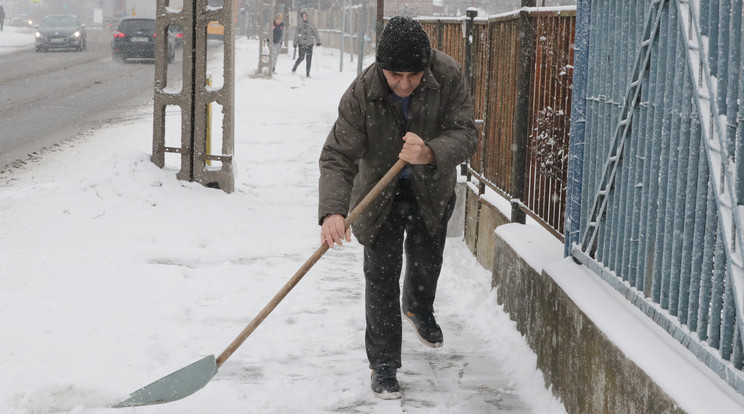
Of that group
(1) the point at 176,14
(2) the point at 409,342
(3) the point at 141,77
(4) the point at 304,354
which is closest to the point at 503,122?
(2) the point at 409,342

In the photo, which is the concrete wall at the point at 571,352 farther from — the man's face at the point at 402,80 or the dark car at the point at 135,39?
the dark car at the point at 135,39

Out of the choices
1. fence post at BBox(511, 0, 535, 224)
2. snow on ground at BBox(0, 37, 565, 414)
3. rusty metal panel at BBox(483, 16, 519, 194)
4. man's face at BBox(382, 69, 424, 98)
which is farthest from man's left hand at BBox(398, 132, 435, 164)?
rusty metal panel at BBox(483, 16, 519, 194)

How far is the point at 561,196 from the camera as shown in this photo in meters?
5.03

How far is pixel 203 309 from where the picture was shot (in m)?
5.47

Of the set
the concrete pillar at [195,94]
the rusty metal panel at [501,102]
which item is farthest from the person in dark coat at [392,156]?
the concrete pillar at [195,94]

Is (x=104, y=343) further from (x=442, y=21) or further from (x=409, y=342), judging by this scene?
(x=442, y=21)

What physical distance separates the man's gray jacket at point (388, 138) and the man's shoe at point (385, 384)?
588mm

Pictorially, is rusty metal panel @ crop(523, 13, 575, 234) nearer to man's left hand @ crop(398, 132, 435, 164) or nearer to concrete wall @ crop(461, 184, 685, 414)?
concrete wall @ crop(461, 184, 685, 414)

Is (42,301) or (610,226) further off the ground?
(610,226)

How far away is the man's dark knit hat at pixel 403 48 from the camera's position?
3.86 meters

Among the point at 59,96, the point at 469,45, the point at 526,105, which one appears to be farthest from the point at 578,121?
the point at 59,96

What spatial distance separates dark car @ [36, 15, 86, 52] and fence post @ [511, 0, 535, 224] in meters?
34.2

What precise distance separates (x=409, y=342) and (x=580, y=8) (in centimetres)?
192

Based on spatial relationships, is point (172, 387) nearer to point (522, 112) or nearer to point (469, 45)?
point (522, 112)
